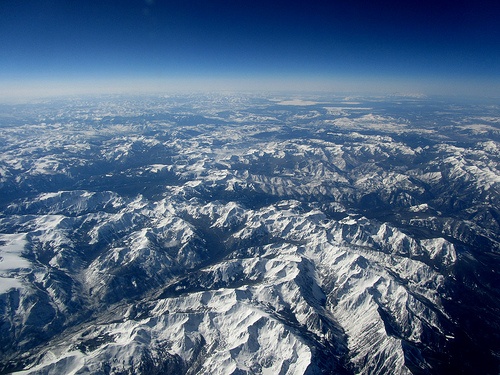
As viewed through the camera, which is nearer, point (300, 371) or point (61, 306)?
point (300, 371)

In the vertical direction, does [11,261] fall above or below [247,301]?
below

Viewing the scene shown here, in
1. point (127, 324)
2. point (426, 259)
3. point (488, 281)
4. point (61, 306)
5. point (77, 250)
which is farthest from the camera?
point (77, 250)

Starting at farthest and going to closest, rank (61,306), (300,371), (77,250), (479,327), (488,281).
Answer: (77,250) < (488,281) < (61,306) < (479,327) < (300,371)

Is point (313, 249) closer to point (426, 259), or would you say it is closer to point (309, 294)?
point (309, 294)

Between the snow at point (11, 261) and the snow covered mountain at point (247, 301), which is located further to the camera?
the snow at point (11, 261)

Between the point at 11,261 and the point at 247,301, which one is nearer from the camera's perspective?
the point at 247,301

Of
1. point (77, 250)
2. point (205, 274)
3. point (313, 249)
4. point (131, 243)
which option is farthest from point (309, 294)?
point (77, 250)

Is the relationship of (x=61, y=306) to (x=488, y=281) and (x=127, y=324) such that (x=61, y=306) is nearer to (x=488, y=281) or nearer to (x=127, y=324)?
(x=127, y=324)

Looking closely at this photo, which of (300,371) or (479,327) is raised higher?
(300,371)

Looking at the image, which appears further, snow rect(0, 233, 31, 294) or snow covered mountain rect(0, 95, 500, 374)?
snow rect(0, 233, 31, 294)
